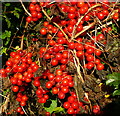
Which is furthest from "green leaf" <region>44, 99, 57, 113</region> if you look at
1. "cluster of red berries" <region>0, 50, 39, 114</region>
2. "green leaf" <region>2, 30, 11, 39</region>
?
"green leaf" <region>2, 30, 11, 39</region>

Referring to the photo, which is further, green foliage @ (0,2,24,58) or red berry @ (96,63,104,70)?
green foliage @ (0,2,24,58)

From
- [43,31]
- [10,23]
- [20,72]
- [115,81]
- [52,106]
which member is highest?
[10,23]

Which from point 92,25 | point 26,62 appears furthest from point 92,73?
point 26,62

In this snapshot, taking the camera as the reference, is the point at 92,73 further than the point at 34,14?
No

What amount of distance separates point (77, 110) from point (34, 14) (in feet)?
2.87

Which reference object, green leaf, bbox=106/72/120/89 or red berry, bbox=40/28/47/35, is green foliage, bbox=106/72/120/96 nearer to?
green leaf, bbox=106/72/120/89

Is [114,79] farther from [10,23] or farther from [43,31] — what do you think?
[10,23]

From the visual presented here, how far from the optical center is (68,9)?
5.41 feet

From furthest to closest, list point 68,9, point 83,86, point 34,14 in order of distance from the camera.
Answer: point 34,14, point 68,9, point 83,86

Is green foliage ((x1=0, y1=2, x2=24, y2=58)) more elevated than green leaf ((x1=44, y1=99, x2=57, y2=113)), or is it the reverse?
green foliage ((x1=0, y1=2, x2=24, y2=58))

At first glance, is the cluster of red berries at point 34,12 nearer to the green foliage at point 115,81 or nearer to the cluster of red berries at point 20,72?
the cluster of red berries at point 20,72

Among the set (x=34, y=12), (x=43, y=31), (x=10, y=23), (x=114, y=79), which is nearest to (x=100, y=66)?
(x=114, y=79)

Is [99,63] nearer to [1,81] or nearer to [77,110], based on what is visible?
[77,110]

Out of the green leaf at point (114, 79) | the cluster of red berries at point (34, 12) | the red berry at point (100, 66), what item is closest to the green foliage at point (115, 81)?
the green leaf at point (114, 79)
